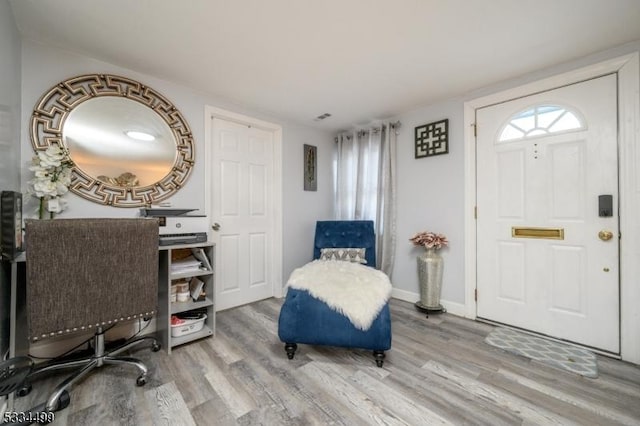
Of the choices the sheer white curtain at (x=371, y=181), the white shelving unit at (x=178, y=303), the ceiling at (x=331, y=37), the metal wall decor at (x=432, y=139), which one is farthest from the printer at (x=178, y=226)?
the metal wall decor at (x=432, y=139)

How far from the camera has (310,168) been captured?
3424mm

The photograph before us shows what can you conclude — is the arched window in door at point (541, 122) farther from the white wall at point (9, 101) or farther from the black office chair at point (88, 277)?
the white wall at point (9, 101)

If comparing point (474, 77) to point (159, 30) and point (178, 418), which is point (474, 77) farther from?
point (178, 418)

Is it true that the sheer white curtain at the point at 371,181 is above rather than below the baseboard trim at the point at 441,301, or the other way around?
above

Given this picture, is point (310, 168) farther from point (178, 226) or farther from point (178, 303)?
point (178, 303)

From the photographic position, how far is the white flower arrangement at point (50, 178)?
162cm

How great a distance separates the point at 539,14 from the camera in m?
1.53

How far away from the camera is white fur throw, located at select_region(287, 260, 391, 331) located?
5.52ft

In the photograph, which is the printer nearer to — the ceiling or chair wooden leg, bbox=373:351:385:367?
the ceiling

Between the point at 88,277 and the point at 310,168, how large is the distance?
2.54 m

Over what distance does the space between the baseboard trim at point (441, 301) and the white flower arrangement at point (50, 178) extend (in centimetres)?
296

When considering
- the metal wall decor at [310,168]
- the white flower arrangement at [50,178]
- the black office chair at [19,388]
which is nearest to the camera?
the black office chair at [19,388]

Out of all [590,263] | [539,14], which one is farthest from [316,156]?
[590,263]

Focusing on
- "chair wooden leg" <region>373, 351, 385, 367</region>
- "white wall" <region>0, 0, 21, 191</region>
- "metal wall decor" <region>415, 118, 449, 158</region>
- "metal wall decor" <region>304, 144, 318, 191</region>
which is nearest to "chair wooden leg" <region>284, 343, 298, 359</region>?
"chair wooden leg" <region>373, 351, 385, 367</region>
